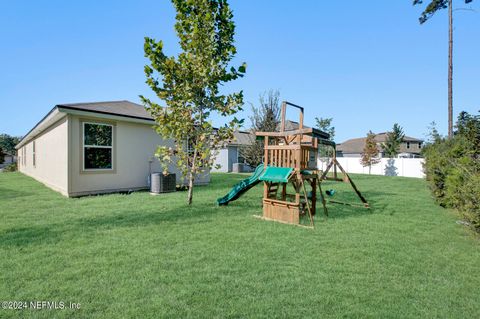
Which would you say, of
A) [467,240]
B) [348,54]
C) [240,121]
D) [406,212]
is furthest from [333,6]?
[467,240]

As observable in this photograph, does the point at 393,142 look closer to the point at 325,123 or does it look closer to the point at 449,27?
the point at 325,123

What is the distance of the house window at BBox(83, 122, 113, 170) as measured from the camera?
8904mm

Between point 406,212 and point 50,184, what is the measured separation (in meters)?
13.0

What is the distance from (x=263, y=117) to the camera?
1323cm

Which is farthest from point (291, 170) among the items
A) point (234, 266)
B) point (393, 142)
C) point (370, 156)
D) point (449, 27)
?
point (393, 142)

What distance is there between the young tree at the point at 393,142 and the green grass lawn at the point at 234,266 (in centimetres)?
3205

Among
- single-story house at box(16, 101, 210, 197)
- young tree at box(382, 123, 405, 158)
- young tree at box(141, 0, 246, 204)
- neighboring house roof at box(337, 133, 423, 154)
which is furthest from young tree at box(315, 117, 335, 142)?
young tree at box(141, 0, 246, 204)

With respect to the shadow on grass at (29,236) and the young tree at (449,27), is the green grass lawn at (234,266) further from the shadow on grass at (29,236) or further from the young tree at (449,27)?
the young tree at (449,27)

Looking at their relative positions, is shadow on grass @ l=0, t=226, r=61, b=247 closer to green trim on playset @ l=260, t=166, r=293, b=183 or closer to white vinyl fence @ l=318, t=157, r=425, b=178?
green trim on playset @ l=260, t=166, r=293, b=183

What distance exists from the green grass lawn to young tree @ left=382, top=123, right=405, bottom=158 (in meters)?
32.0

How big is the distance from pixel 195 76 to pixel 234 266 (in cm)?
539

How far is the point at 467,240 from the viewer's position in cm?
456

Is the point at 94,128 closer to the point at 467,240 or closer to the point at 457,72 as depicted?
the point at 467,240

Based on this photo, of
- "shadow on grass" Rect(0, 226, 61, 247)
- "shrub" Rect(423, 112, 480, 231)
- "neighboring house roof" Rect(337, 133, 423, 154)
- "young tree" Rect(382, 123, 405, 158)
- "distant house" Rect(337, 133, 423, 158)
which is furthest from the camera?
"neighboring house roof" Rect(337, 133, 423, 154)
